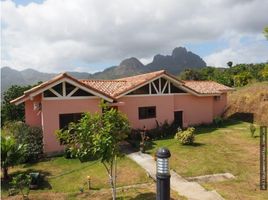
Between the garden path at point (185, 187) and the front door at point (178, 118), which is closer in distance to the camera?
the garden path at point (185, 187)

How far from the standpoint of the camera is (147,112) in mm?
25188

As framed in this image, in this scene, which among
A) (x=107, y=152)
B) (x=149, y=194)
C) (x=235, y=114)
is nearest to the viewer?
(x=107, y=152)

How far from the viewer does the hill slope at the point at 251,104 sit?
100 feet

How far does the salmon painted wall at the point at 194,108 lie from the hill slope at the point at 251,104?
476cm

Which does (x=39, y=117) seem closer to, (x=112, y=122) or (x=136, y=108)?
(x=136, y=108)

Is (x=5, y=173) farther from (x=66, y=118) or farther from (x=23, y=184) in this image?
(x=66, y=118)

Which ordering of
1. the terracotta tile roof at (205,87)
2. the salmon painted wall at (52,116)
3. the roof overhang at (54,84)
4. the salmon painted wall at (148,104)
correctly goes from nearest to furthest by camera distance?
the roof overhang at (54,84) → the salmon painted wall at (52,116) → the salmon painted wall at (148,104) → the terracotta tile roof at (205,87)

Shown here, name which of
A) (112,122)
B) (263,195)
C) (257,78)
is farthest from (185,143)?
(257,78)

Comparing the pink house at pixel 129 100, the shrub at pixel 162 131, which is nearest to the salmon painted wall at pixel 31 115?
the pink house at pixel 129 100

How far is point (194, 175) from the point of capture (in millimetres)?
15188

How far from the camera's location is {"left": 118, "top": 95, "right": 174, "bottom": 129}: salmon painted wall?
79.1ft

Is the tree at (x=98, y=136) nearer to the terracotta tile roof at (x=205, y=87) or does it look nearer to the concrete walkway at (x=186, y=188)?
the concrete walkway at (x=186, y=188)

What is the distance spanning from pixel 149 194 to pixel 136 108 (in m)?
12.6

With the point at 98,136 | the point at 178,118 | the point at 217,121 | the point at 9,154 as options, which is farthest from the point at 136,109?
the point at 98,136
